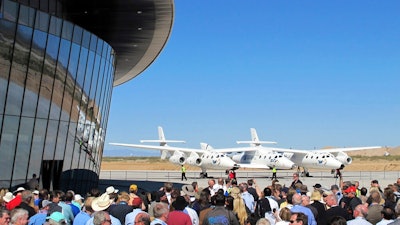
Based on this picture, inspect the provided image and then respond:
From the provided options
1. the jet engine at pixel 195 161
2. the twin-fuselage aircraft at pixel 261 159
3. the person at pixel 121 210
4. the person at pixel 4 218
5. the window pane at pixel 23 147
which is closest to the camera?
the person at pixel 4 218

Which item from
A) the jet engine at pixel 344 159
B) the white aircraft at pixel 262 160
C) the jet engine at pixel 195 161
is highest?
the jet engine at pixel 344 159

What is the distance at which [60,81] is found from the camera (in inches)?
888

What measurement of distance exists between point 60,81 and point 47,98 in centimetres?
112

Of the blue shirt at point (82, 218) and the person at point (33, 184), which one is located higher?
the blue shirt at point (82, 218)

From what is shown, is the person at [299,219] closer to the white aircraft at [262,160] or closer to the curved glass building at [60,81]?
the curved glass building at [60,81]

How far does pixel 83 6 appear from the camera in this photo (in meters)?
27.0

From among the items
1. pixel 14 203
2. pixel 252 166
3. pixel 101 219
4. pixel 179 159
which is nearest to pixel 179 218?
pixel 101 219

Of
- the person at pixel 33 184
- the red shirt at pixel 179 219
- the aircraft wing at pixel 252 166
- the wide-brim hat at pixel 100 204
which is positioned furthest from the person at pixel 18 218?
the aircraft wing at pixel 252 166

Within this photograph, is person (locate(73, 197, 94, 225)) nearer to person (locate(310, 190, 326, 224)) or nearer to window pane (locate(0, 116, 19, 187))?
person (locate(310, 190, 326, 224))

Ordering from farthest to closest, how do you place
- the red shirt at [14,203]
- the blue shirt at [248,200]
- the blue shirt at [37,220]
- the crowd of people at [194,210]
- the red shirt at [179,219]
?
the blue shirt at [248,200], the red shirt at [14,203], the red shirt at [179,219], the blue shirt at [37,220], the crowd of people at [194,210]

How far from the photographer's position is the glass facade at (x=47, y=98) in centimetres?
1997

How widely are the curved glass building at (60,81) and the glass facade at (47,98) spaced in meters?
0.04

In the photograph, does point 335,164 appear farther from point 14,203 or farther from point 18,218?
point 18,218

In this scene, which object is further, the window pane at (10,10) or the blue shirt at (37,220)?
the window pane at (10,10)
